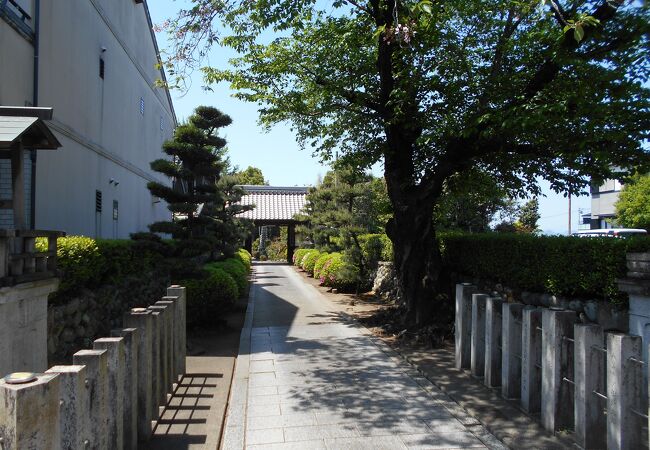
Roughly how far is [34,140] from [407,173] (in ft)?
20.5

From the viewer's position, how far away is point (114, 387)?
3.82 meters

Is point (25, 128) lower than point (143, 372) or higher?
higher

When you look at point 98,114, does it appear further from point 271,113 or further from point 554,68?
point 554,68

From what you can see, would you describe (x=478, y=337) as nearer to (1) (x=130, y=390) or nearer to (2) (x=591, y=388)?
(2) (x=591, y=388)

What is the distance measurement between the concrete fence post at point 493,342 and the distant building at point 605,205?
3091cm

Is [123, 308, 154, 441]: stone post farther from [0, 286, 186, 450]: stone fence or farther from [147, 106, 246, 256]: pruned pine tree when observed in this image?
[147, 106, 246, 256]: pruned pine tree

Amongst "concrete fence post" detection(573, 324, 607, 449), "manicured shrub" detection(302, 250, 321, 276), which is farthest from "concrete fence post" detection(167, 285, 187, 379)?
"manicured shrub" detection(302, 250, 321, 276)

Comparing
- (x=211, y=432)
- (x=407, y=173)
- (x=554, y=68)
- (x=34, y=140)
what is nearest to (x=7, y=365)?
(x=211, y=432)

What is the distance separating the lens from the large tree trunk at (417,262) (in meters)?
9.38

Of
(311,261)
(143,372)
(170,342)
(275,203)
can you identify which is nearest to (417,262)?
(170,342)

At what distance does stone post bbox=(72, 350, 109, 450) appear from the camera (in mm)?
3281

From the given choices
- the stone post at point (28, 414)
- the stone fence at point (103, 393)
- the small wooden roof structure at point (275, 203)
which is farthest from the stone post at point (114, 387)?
the small wooden roof structure at point (275, 203)

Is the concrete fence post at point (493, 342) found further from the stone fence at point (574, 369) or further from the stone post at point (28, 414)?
the stone post at point (28, 414)

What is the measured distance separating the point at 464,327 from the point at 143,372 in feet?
14.5
